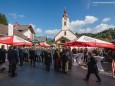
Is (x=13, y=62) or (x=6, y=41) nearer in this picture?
(x=13, y=62)

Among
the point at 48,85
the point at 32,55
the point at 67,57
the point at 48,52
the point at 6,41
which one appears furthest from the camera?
the point at 32,55

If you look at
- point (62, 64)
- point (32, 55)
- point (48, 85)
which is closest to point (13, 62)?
point (48, 85)

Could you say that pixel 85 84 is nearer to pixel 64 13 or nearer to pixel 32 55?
pixel 32 55

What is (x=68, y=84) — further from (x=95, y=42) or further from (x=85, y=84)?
(x=95, y=42)

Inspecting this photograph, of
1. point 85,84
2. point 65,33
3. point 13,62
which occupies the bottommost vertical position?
point 85,84

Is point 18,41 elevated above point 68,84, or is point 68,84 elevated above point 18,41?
point 18,41

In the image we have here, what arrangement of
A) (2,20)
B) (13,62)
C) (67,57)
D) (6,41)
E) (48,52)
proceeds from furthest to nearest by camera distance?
(2,20) → (48,52) → (67,57) → (6,41) → (13,62)

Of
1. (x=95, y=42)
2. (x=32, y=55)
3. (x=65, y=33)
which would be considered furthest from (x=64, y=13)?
(x=95, y=42)

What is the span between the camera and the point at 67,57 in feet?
64.3

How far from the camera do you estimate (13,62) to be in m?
15.7

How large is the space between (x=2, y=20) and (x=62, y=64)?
60790 mm

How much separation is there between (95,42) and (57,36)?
3433 inches

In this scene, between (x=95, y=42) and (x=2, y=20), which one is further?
(x=2, y=20)

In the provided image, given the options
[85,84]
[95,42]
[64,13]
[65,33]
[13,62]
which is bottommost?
[85,84]
